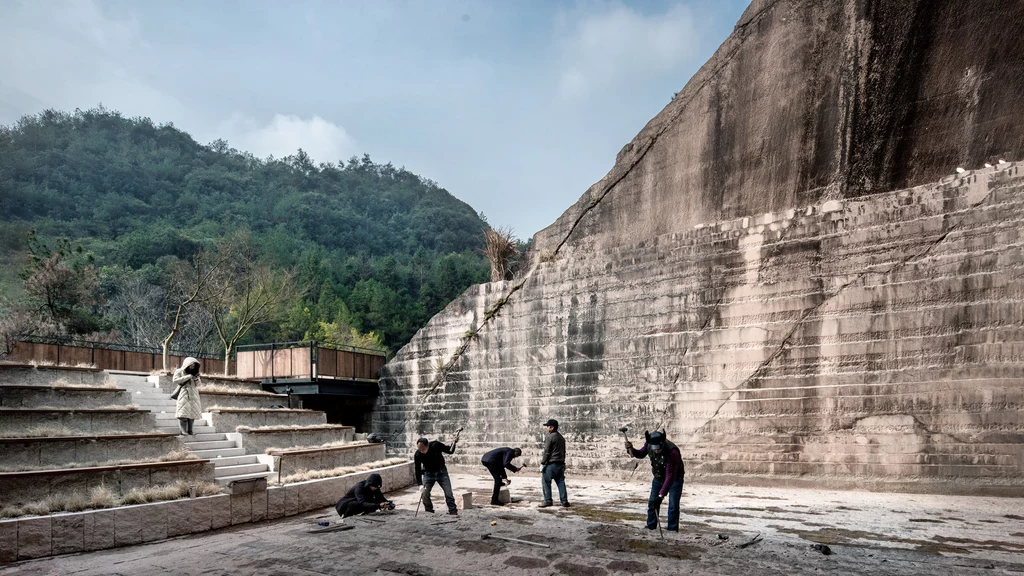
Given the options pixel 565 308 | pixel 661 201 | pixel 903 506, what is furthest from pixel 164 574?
pixel 661 201

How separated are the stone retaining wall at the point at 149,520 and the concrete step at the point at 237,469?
3.11ft

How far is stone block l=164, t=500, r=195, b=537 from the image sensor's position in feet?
25.5

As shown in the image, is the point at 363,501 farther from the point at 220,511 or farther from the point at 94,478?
the point at 94,478

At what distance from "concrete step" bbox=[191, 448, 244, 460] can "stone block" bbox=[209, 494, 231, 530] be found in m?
1.77

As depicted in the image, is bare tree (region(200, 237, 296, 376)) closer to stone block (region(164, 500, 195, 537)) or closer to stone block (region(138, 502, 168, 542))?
stone block (region(164, 500, 195, 537))

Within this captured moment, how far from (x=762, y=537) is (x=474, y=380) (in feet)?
32.5

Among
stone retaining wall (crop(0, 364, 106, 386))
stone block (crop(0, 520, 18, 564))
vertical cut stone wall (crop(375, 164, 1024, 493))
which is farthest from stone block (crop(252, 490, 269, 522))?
vertical cut stone wall (crop(375, 164, 1024, 493))

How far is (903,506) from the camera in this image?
865cm

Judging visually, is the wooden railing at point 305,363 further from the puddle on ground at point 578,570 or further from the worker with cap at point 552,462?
the puddle on ground at point 578,570

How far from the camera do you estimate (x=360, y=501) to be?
846 cm

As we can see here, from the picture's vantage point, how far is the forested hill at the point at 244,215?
143ft

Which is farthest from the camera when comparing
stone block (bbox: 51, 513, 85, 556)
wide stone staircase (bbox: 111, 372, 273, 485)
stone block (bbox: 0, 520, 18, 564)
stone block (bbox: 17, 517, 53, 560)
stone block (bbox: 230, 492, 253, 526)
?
wide stone staircase (bbox: 111, 372, 273, 485)

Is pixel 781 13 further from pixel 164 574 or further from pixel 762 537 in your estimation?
pixel 164 574

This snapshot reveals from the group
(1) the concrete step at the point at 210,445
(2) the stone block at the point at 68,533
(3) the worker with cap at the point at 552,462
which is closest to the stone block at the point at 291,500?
(1) the concrete step at the point at 210,445
